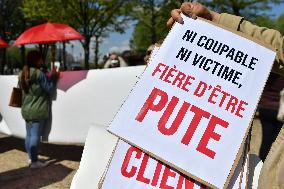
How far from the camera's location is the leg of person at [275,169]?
1.98 metres

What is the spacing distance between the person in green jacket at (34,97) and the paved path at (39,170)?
24 centimetres

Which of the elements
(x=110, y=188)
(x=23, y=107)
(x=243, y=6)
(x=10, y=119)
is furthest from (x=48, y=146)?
(x=243, y=6)

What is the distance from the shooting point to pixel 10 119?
301 inches

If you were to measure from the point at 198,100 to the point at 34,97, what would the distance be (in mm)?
4762

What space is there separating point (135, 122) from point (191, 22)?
0.51m

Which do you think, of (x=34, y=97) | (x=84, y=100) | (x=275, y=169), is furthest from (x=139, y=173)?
(x=84, y=100)

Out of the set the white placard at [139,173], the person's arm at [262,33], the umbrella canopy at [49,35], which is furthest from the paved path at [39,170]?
the person's arm at [262,33]

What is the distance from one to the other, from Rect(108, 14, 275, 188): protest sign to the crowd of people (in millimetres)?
53

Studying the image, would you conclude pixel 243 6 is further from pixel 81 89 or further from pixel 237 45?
pixel 237 45

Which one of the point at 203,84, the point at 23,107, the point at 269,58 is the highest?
the point at 269,58

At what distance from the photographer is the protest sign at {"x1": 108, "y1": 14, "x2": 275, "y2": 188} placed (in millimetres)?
1964

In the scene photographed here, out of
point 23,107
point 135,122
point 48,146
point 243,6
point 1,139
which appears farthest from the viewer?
point 243,6

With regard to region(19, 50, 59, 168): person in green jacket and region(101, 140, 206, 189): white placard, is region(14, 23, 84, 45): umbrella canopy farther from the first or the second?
region(101, 140, 206, 189): white placard

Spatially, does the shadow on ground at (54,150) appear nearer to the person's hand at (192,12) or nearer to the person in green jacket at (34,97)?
the person in green jacket at (34,97)
